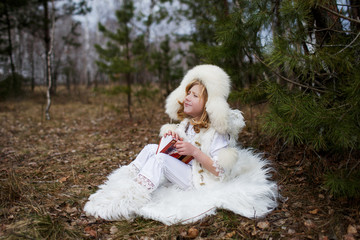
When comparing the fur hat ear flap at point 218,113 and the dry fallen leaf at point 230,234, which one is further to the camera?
the fur hat ear flap at point 218,113

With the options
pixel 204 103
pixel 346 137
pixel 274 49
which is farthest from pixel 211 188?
pixel 274 49

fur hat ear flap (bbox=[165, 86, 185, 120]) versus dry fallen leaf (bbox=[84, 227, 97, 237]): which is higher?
fur hat ear flap (bbox=[165, 86, 185, 120])

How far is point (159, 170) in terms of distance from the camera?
261 centimetres

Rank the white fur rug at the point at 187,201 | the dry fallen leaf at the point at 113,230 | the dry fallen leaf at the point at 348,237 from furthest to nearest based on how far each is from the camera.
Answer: the white fur rug at the point at 187,201 < the dry fallen leaf at the point at 113,230 < the dry fallen leaf at the point at 348,237

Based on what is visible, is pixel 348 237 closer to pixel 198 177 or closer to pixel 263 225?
pixel 263 225

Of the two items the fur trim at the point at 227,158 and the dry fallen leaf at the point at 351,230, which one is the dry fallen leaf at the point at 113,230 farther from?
the dry fallen leaf at the point at 351,230

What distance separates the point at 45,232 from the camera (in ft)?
7.13

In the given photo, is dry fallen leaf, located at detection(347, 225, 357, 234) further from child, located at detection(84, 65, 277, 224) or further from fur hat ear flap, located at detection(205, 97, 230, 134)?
fur hat ear flap, located at detection(205, 97, 230, 134)

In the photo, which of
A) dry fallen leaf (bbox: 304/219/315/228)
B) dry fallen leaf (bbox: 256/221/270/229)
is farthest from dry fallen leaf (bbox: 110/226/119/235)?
dry fallen leaf (bbox: 304/219/315/228)

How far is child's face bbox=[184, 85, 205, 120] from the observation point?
2.68 metres

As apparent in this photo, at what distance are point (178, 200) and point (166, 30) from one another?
17.3 metres

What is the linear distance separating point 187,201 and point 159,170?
43 centimetres

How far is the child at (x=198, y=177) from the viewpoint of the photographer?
2.47 metres

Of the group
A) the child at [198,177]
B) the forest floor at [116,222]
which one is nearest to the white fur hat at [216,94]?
the child at [198,177]
